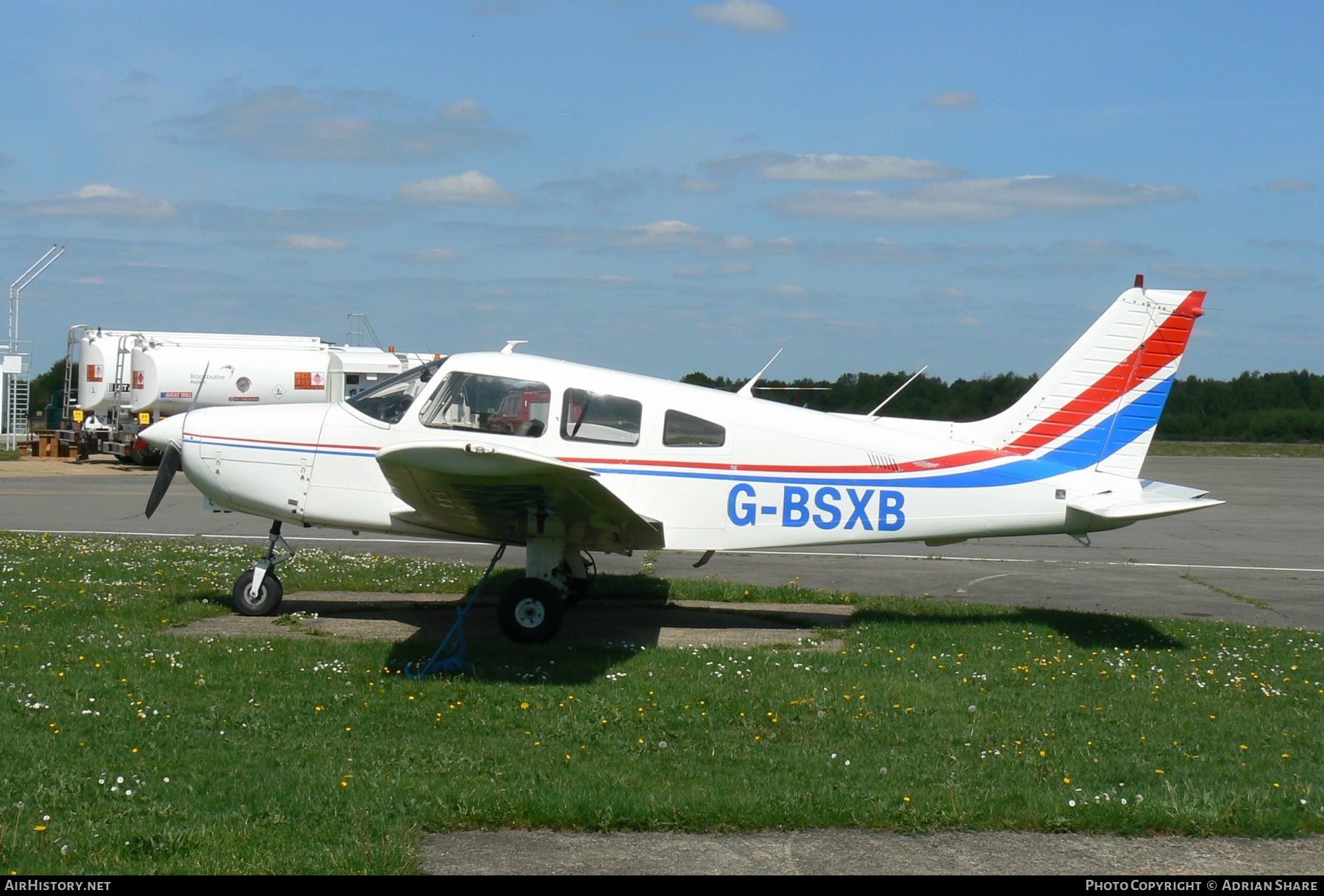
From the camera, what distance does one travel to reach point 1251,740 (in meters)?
6.62

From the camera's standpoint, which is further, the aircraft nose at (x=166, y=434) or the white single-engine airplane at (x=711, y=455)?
the aircraft nose at (x=166, y=434)

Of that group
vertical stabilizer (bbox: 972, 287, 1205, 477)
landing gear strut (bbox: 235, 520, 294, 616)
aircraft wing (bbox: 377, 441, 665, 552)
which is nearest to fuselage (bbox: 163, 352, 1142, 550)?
vertical stabilizer (bbox: 972, 287, 1205, 477)

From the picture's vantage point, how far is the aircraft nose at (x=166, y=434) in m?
9.76

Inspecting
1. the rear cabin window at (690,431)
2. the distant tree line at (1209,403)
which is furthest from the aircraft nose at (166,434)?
the distant tree line at (1209,403)

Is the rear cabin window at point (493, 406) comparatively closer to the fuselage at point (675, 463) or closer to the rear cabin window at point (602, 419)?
the fuselage at point (675, 463)

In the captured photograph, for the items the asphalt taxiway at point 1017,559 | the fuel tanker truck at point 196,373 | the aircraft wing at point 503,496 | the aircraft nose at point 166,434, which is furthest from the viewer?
the fuel tanker truck at point 196,373

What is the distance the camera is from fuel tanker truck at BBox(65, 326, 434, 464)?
2947 centimetres

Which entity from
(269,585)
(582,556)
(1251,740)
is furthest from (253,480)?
(1251,740)

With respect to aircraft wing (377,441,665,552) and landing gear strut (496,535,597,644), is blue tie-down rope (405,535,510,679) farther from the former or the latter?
aircraft wing (377,441,665,552)

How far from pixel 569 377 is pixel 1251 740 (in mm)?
5354

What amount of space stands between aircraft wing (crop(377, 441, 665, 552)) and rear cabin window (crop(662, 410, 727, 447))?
700 mm

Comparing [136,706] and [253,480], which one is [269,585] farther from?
[136,706]

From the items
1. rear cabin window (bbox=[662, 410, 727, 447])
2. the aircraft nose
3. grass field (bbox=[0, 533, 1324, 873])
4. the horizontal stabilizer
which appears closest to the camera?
grass field (bbox=[0, 533, 1324, 873])

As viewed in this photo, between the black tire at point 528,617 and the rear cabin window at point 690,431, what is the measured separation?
1.61 meters
